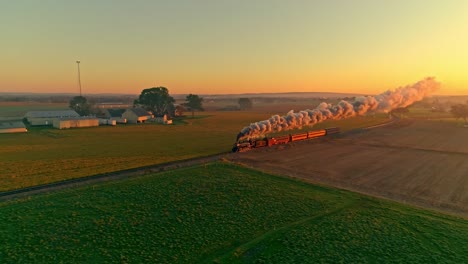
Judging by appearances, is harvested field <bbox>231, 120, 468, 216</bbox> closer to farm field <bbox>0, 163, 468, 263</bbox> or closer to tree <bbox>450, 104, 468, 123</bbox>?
farm field <bbox>0, 163, 468, 263</bbox>

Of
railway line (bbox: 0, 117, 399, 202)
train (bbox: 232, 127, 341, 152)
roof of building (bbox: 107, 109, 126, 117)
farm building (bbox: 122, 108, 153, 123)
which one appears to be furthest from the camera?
roof of building (bbox: 107, 109, 126, 117)

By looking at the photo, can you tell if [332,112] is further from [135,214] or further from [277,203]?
[135,214]

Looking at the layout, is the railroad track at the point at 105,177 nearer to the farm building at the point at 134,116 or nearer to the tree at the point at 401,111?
the farm building at the point at 134,116

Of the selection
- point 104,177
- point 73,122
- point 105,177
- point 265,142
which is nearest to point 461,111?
point 265,142

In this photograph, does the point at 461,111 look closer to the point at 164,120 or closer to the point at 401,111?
the point at 401,111

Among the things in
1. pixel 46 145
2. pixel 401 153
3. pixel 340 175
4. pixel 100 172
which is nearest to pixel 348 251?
pixel 340 175

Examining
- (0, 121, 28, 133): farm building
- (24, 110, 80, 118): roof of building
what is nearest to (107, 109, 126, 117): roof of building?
(24, 110, 80, 118): roof of building
